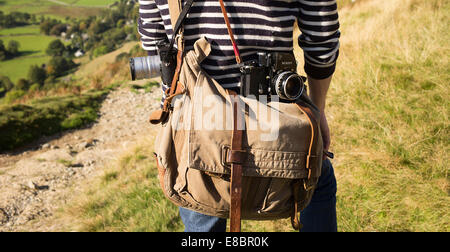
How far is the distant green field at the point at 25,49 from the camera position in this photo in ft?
201

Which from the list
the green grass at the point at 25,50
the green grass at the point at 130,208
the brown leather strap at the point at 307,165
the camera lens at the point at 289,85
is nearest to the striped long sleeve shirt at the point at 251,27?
the camera lens at the point at 289,85

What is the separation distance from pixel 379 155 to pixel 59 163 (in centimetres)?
555

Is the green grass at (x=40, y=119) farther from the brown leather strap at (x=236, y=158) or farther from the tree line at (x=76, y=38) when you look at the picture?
the tree line at (x=76, y=38)

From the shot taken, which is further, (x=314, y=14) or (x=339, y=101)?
(x=339, y=101)

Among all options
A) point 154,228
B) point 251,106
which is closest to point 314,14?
point 251,106

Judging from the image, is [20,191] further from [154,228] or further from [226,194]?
[226,194]

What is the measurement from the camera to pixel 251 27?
1114mm

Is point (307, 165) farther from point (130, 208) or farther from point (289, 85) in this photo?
point (130, 208)

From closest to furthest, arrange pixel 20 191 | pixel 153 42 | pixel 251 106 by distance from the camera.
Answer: pixel 251 106, pixel 153 42, pixel 20 191

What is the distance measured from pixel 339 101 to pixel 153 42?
3.12 meters

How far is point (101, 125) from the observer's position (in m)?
8.87

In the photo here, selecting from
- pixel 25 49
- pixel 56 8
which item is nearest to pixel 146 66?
pixel 25 49

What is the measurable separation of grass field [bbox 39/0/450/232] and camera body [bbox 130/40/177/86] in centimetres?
173

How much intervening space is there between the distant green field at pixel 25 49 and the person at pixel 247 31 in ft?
224
